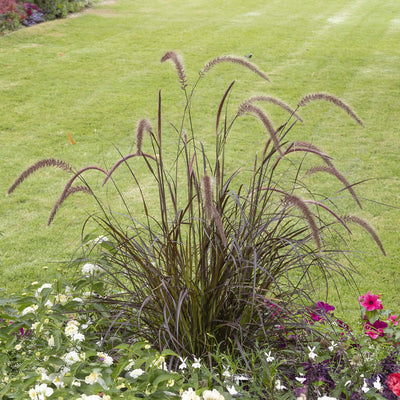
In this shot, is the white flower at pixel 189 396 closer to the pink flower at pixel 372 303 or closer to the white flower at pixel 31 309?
the white flower at pixel 31 309

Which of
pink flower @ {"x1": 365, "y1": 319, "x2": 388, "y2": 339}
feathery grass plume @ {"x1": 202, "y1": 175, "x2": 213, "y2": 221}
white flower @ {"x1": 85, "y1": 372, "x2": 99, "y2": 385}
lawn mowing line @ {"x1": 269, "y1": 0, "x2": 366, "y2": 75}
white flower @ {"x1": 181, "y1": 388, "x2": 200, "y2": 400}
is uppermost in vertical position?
feathery grass plume @ {"x1": 202, "y1": 175, "x2": 213, "y2": 221}

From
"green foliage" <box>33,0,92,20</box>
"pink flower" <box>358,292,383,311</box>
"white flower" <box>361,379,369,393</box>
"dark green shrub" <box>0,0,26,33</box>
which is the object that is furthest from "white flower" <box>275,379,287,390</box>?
"green foliage" <box>33,0,92,20</box>

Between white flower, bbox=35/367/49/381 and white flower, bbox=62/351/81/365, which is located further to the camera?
white flower, bbox=62/351/81/365

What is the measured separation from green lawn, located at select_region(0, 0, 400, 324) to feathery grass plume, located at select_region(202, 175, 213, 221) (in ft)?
4.15

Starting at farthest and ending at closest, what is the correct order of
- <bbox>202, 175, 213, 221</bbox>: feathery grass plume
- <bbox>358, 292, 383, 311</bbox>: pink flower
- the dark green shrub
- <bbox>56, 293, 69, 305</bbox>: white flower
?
the dark green shrub < <bbox>358, 292, 383, 311</bbox>: pink flower < <bbox>56, 293, 69, 305</bbox>: white flower < <bbox>202, 175, 213, 221</bbox>: feathery grass plume

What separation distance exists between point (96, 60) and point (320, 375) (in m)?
8.63

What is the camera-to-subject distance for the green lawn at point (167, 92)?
4.85 m

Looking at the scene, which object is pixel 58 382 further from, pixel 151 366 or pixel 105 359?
pixel 151 366

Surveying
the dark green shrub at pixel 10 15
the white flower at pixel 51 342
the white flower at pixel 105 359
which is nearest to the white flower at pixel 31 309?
the white flower at pixel 51 342

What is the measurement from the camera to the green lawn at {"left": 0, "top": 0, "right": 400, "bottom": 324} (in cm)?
485

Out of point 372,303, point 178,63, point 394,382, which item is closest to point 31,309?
point 178,63

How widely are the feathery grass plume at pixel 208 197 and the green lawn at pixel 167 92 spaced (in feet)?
4.15

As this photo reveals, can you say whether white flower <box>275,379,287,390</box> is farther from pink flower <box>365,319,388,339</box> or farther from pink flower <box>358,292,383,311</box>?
pink flower <box>358,292,383,311</box>

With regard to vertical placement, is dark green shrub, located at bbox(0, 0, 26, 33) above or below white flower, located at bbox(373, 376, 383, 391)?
above
